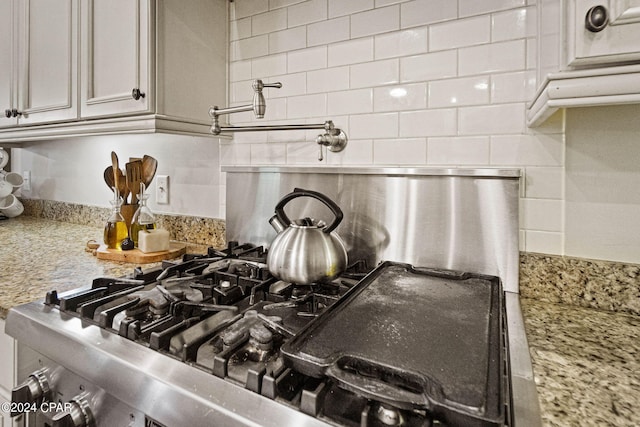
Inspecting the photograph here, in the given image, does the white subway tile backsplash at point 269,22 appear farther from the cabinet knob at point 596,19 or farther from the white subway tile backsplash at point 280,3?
the cabinet knob at point 596,19

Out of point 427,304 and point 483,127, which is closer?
point 427,304

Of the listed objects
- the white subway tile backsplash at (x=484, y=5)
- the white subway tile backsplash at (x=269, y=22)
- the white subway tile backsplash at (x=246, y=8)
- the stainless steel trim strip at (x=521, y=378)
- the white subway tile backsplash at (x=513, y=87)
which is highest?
the white subway tile backsplash at (x=246, y=8)

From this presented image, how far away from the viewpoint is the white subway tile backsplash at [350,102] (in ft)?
3.66

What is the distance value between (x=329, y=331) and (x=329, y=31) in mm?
971

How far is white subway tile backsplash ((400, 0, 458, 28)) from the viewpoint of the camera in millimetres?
981

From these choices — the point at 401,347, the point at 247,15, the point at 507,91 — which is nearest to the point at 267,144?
the point at 247,15

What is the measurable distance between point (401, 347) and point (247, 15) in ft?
4.22

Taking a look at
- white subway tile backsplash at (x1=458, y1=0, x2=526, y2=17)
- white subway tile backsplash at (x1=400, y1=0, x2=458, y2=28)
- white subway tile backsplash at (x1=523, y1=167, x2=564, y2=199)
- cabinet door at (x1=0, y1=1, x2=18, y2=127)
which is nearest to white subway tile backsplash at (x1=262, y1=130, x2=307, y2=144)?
white subway tile backsplash at (x1=400, y1=0, x2=458, y2=28)

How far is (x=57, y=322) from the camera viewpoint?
0.73 m

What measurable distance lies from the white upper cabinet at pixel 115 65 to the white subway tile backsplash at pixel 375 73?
55 cm

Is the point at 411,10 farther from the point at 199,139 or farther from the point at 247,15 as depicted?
the point at 199,139

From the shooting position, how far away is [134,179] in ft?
4.61

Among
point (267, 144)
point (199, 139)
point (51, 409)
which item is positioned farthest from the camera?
point (199, 139)

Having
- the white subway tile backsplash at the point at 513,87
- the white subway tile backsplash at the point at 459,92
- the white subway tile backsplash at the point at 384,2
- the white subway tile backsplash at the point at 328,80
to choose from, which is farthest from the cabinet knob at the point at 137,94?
the white subway tile backsplash at the point at 513,87
